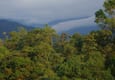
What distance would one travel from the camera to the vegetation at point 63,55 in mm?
64875

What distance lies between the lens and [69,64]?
66188 millimetres

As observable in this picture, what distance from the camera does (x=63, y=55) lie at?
76750 millimetres

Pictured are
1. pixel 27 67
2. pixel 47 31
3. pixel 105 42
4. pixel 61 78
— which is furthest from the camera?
pixel 47 31

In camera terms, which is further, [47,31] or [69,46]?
[47,31]

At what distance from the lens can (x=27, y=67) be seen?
68625 mm

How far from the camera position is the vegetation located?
64875mm

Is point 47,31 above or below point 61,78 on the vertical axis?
above

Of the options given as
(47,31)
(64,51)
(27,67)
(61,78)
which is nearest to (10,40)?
(47,31)

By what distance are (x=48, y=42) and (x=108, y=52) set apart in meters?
13.4

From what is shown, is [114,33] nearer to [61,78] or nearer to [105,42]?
[105,42]

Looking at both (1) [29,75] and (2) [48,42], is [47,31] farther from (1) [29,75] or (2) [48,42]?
(1) [29,75]

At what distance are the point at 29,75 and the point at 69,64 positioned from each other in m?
6.70

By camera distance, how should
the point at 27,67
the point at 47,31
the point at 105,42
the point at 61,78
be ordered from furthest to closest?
the point at 47,31, the point at 105,42, the point at 27,67, the point at 61,78

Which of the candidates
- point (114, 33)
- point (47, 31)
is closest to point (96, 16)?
point (114, 33)
